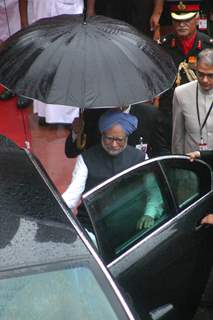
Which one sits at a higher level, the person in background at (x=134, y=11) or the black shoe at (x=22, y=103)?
the person in background at (x=134, y=11)

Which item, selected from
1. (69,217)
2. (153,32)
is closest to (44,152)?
(153,32)

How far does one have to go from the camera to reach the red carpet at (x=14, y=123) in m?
6.71

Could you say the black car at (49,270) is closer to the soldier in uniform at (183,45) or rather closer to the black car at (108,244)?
the black car at (108,244)

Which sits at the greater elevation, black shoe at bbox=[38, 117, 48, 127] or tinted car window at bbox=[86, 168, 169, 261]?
tinted car window at bbox=[86, 168, 169, 261]

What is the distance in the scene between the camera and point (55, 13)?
6.53 m

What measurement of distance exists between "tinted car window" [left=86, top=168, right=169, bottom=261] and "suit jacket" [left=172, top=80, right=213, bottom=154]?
96 cm

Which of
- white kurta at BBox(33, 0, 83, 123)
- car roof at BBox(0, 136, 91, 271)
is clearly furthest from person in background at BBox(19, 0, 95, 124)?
car roof at BBox(0, 136, 91, 271)

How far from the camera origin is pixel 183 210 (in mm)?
3891

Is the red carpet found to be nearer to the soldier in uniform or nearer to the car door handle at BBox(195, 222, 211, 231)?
the soldier in uniform

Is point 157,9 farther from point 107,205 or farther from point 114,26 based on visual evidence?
point 107,205

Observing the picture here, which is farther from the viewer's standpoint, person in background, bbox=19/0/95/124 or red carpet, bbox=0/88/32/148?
red carpet, bbox=0/88/32/148

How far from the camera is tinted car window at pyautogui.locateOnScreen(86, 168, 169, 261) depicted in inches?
131

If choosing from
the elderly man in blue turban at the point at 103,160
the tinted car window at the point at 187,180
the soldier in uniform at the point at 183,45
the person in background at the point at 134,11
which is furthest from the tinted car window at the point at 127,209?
the person in background at the point at 134,11

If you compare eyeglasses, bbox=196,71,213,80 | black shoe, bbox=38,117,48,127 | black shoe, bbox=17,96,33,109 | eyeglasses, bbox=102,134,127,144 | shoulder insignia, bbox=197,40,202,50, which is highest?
eyeglasses, bbox=196,71,213,80
